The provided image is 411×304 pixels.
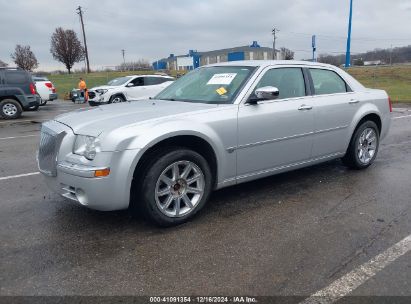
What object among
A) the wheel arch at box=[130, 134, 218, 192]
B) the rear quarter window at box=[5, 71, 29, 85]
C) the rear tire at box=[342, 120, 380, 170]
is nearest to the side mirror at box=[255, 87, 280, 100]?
the wheel arch at box=[130, 134, 218, 192]

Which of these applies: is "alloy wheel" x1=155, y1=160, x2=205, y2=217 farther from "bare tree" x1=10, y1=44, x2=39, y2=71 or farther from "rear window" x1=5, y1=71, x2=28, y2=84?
"bare tree" x1=10, y1=44, x2=39, y2=71

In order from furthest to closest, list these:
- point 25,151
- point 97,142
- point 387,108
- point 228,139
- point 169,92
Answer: point 25,151 < point 387,108 < point 169,92 < point 228,139 < point 97,142

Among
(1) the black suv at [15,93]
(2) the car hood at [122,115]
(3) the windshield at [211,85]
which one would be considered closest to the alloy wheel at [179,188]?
(2) the car hood at [122,115]

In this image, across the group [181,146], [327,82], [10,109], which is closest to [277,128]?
[181,146]

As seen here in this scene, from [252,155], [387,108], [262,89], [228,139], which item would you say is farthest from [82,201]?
[387,108]

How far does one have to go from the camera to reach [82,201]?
3.46m

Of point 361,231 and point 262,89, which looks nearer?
point 361,231

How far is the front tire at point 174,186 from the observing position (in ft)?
11.7

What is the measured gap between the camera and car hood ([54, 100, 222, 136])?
3.55 meters

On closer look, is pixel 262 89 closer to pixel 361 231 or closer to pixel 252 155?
pixel 252 155

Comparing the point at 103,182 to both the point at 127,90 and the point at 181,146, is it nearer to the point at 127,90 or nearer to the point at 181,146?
the point at 181,146

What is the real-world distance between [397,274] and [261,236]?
45.7 inches

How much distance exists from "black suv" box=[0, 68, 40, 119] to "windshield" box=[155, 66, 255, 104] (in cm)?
1111

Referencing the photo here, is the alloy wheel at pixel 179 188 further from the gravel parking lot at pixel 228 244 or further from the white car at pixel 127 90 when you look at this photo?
the white car at pixel 127 90
